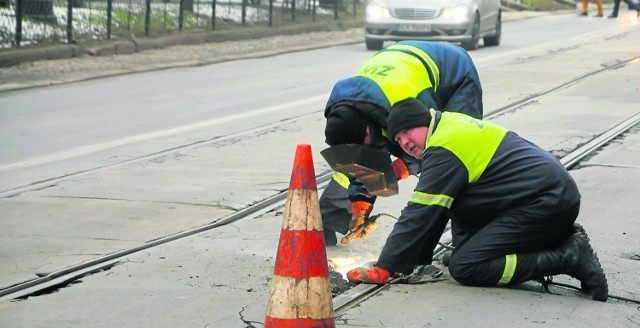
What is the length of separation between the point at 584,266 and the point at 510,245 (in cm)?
37

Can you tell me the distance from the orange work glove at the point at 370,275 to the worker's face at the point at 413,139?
61 centimetres

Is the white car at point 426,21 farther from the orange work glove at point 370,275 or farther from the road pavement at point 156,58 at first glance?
the orange work glove at point 370,275

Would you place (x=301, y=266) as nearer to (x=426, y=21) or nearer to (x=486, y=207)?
(x=486, y=207)

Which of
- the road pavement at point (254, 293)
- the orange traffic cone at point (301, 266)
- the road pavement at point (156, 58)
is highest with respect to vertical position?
the orange traffic cone at point (301, 266)

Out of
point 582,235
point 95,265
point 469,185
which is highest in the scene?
point 469,185

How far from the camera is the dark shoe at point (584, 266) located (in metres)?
5.80

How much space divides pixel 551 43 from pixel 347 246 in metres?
17.7

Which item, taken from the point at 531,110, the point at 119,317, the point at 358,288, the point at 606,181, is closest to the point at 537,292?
the point at 358,288

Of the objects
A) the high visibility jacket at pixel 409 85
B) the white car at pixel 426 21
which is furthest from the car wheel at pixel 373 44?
the high visibility jacket at pixel 409 85

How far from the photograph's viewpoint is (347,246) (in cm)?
701

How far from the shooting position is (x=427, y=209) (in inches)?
229

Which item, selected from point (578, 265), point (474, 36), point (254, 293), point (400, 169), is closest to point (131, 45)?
point (474, 36)

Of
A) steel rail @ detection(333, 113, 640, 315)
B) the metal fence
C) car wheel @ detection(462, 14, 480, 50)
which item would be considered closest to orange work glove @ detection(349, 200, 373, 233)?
steel rail @ detection(333, 113, 640, 315)

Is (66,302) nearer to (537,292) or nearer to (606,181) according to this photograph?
(537,292)
